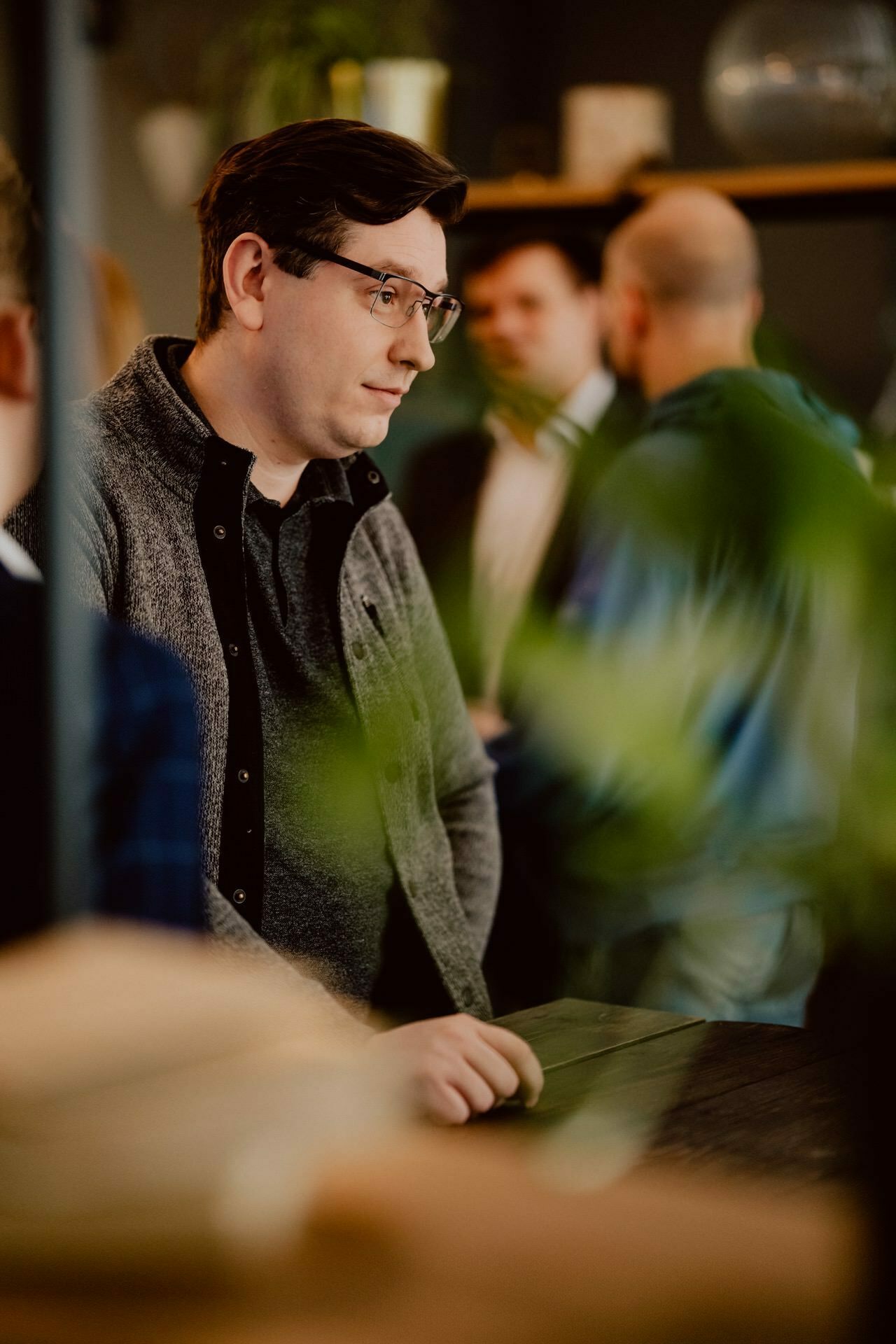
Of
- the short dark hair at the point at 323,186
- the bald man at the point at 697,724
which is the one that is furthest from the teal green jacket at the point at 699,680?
the short dark hair at the point at 323,186

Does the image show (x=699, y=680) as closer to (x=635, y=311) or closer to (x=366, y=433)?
(x=366, y=433)

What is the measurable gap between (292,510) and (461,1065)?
1.48 feet

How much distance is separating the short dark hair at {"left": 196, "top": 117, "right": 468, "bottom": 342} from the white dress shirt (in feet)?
1.44

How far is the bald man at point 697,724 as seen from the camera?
41.1 inches

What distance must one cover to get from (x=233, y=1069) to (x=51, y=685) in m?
0.26

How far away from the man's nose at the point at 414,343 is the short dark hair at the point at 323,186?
2.6 inches

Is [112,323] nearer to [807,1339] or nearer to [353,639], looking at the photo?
[353,639]

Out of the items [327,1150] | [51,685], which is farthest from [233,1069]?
[51,685]

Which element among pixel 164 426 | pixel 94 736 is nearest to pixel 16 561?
pixel 94 736

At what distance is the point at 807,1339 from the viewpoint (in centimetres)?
61

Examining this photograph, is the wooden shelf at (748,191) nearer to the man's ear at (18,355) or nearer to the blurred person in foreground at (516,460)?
the blurred person in foreground at (516,460)

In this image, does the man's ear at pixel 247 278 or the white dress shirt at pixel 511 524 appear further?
the white dress shirt at pixel 511 524

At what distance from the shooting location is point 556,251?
8.27 ft

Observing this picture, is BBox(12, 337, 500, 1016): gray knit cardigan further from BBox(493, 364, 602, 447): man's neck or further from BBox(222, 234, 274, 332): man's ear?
BBox(493, 364, 602, 447): man's neck
